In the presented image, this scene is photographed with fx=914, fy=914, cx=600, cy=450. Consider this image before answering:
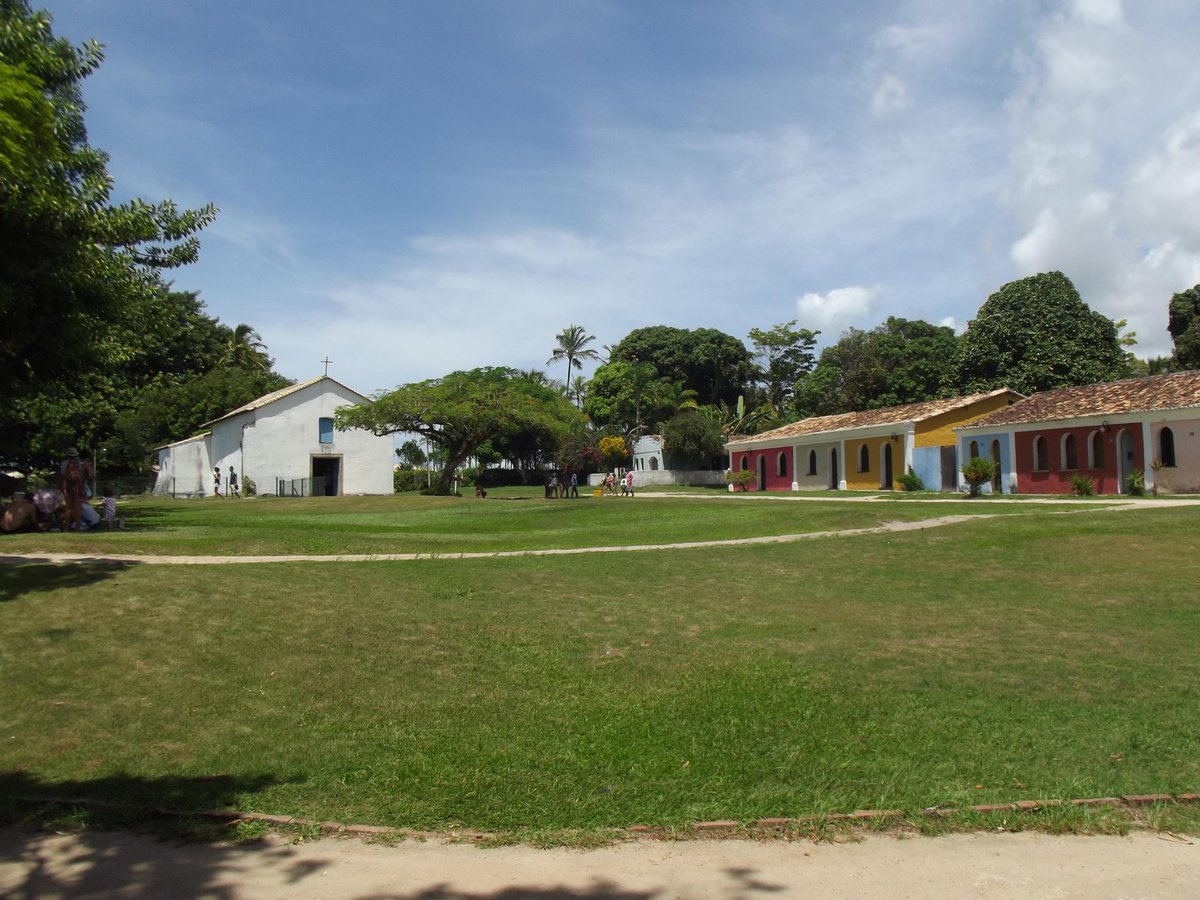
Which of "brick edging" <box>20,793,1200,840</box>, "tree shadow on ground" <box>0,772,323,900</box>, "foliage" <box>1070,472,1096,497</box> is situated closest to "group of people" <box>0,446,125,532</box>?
"tree shadow on ground" <box>0,772,323,900</box>

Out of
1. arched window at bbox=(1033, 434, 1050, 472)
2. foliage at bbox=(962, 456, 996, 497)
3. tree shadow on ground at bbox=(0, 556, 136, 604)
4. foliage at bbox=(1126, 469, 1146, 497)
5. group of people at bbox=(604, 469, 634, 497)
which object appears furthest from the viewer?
group of people at bbox=(604, 469, 634, 497)

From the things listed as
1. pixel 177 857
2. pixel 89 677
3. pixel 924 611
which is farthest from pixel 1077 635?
pixel 89 677

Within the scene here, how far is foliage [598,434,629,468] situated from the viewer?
54.8 meters

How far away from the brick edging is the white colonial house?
42.0 metres

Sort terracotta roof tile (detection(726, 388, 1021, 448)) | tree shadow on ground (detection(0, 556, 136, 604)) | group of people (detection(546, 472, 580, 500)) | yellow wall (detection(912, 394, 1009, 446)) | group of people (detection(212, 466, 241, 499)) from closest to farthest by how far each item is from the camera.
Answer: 1. tree shadow on ground (detection(0, 556, 136, 604))
2. yellow wall (detection(912, 394, 1009, 446))
3. terracotta roof tile (detection(726, 388, 1021, 448))
4. group of people (detection(546, 472, 580, 500))
5. group of people (detection(212, 466, 241, 499))

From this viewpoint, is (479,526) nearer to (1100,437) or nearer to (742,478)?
(1100,437)

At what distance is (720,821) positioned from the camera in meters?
4.75

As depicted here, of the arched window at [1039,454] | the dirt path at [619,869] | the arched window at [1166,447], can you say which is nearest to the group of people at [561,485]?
the arched window at [1039,454]

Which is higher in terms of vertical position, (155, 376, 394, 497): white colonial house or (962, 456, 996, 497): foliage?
(155, 376, 394, 497): white colonial house

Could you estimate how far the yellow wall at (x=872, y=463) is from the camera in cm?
3584

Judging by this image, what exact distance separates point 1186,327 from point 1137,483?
987 inches

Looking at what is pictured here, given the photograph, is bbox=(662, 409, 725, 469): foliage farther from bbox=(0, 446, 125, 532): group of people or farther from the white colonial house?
bbox=(0, 446, 125, 532): group of people

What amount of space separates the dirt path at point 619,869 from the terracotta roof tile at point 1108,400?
24763 mm

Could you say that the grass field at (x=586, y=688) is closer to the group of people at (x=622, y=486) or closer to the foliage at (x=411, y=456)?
the group of people at (x=622, y=486)
